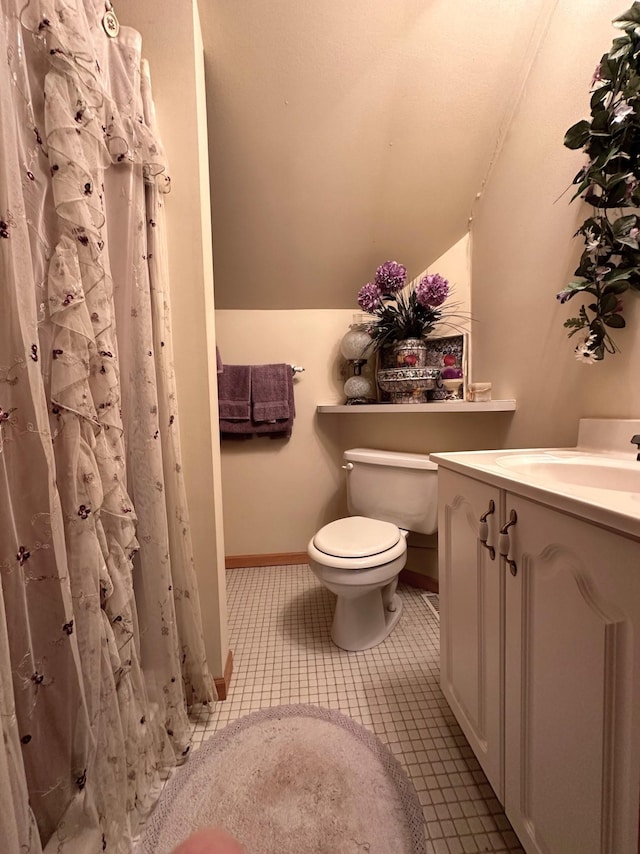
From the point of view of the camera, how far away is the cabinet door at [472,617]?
685 millimetres

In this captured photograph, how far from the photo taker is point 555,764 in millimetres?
523

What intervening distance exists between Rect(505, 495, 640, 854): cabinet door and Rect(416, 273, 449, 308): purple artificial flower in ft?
3.56

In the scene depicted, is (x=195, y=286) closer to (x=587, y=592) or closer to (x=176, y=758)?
(x=587, y=592)

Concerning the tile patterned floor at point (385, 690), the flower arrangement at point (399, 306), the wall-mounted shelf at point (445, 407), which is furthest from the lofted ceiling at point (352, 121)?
the tile patterned floor at point (385, 690)

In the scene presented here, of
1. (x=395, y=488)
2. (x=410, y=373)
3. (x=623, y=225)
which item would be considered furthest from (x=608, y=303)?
(x=395, y=488)

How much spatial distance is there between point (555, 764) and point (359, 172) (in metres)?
1.79

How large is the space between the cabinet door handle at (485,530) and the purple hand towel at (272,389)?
1326mm

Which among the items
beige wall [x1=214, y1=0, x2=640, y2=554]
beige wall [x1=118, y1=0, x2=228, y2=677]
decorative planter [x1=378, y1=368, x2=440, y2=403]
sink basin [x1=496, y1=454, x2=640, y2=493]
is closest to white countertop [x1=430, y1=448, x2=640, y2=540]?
sink basin [x1=496, y1=454, x2=640, y2=493]

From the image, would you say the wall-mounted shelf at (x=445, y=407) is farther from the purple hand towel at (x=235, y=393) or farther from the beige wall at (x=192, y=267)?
the beige wall at (x=192, y=267)

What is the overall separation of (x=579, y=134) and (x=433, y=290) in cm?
65

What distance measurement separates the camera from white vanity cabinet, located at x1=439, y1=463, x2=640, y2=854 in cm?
41

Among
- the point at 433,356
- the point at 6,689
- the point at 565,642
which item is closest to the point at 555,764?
the point at 565,642

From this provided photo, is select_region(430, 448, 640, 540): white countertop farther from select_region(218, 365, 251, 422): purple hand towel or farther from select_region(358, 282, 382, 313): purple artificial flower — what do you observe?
select_region(218, 365, 251, 422): purple hand towel

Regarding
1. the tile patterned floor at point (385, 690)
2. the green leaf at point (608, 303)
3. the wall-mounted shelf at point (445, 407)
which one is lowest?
the tile patterned floor at point (385, 690)
